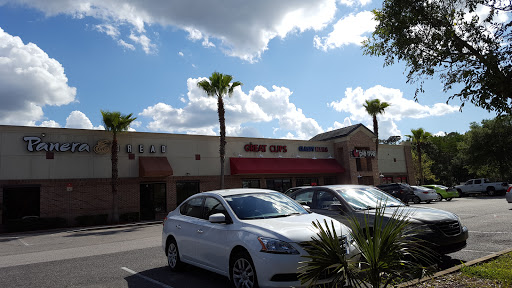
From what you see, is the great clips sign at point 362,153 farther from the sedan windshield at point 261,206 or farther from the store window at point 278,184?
the sedan windshield at point 261,206

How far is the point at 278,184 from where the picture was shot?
1192 inches

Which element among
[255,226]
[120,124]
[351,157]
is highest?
[120,124]

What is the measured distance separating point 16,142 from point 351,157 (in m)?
26.3

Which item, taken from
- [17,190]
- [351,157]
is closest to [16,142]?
[17,190]

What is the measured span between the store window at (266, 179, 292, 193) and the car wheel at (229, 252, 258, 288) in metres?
24.3

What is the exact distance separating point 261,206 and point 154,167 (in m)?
19.2

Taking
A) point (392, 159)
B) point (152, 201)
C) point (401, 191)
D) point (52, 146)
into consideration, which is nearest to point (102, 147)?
point (52, 146)

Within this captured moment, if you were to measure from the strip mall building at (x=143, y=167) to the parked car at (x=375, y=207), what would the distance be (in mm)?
17504

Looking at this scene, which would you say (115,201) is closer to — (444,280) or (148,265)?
(148,265)

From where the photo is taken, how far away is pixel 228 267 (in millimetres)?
5461

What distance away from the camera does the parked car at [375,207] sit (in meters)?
6.46

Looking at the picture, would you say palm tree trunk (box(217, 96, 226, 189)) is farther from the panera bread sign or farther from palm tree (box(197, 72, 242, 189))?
the panera bread sign

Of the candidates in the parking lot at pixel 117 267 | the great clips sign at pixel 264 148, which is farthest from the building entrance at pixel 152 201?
the parking lot at pixel 117 267

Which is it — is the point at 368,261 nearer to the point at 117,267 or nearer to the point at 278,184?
the point at 117,267
